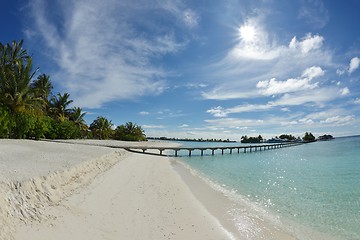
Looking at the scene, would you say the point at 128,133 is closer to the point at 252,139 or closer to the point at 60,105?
the point at 60,105

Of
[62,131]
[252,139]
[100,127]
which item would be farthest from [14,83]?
[252,139]

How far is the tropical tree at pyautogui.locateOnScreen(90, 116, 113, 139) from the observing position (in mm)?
68000

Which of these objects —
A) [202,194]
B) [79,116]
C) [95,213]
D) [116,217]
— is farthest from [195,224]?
[79,116]

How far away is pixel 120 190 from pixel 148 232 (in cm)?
460

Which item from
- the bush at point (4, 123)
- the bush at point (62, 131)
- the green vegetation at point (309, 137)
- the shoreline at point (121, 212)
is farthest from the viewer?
the green vegetation at point (309, 137)

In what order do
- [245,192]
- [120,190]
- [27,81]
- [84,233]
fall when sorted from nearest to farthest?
[84,233]
[120,190]
[245,192]
[27,81]

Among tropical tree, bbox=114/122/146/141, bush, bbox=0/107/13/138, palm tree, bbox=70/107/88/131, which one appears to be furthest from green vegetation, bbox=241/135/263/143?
bush, bbox=0/107/13/138

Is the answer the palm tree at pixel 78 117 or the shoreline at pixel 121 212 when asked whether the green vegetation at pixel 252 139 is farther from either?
the shoreline at pixel 121 212

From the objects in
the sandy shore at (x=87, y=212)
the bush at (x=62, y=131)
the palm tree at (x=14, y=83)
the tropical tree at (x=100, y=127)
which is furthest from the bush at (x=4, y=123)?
the tropical tree at (x=100, y=127)

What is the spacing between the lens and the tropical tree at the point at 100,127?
68.0m

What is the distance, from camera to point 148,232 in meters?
7.05

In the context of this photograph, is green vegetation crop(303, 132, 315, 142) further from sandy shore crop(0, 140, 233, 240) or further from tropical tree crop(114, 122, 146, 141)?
sandy shore crop(0, 140, 233, 240)

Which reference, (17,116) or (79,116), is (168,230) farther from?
(79,116)

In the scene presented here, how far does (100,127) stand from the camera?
6838 centimetres
